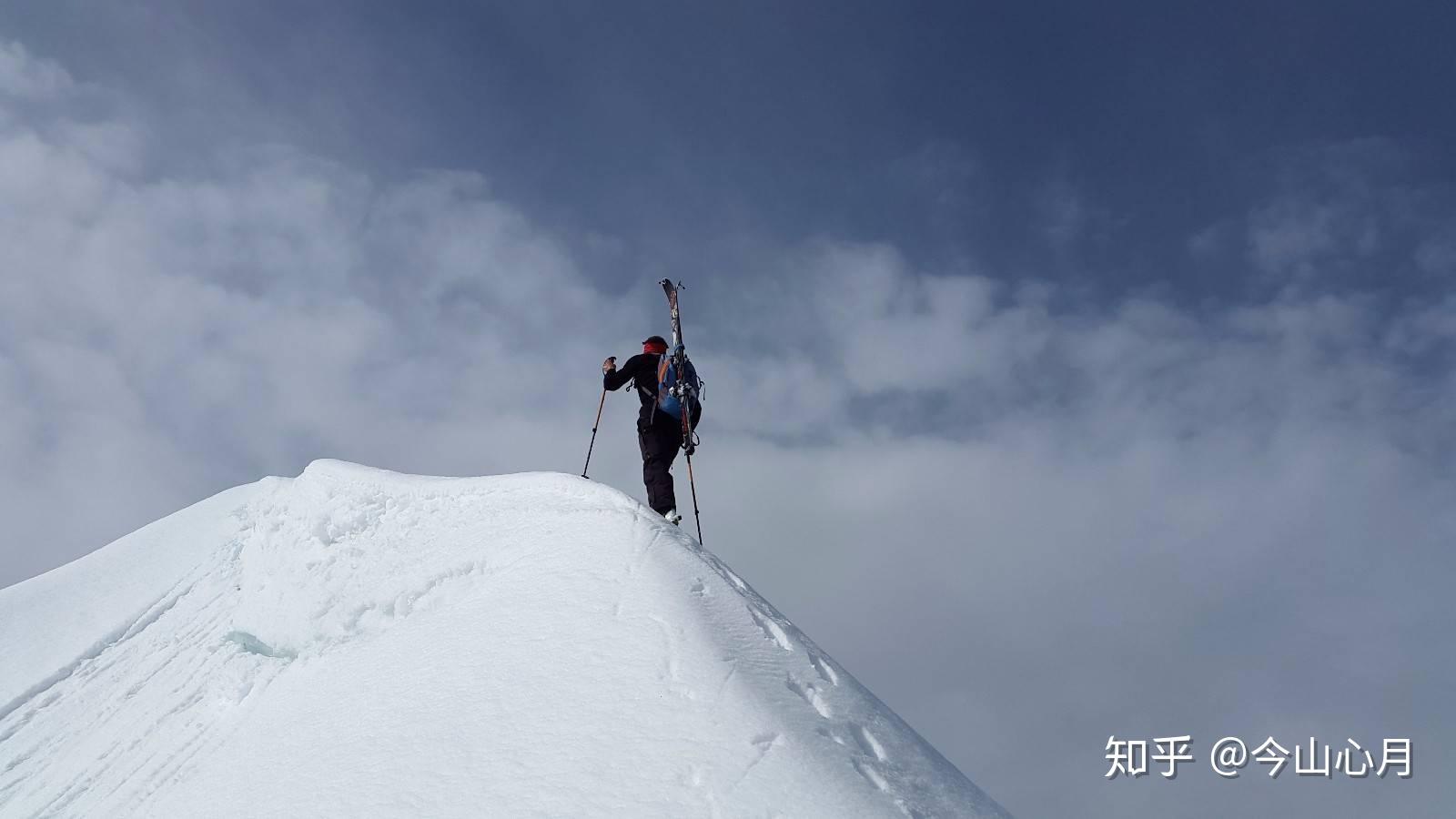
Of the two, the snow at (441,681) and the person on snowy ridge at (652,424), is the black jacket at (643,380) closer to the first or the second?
the person on snowy ridge at (652,424)

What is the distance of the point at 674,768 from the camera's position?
12.4 ft

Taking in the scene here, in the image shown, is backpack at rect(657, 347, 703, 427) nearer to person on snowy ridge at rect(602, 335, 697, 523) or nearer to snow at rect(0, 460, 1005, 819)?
person on snowy ridge at rect(602, 335, 697, 523)

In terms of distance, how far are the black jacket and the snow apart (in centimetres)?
238

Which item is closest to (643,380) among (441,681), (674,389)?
(674,389)

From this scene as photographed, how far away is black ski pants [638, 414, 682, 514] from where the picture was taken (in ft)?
30.1

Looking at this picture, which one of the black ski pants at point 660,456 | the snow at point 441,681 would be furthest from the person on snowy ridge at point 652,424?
the snow at point 441,681

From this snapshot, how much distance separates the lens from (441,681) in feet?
16.1

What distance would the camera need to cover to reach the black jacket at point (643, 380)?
9.92 metres

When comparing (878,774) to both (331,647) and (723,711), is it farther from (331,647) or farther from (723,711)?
(331,647)

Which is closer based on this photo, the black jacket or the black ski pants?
the black ski pants

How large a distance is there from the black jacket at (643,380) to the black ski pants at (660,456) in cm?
5

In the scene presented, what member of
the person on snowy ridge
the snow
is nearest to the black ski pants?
the person on snowy ridge

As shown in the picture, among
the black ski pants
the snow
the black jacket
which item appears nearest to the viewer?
the snow

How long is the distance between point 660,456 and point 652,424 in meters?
0.40
